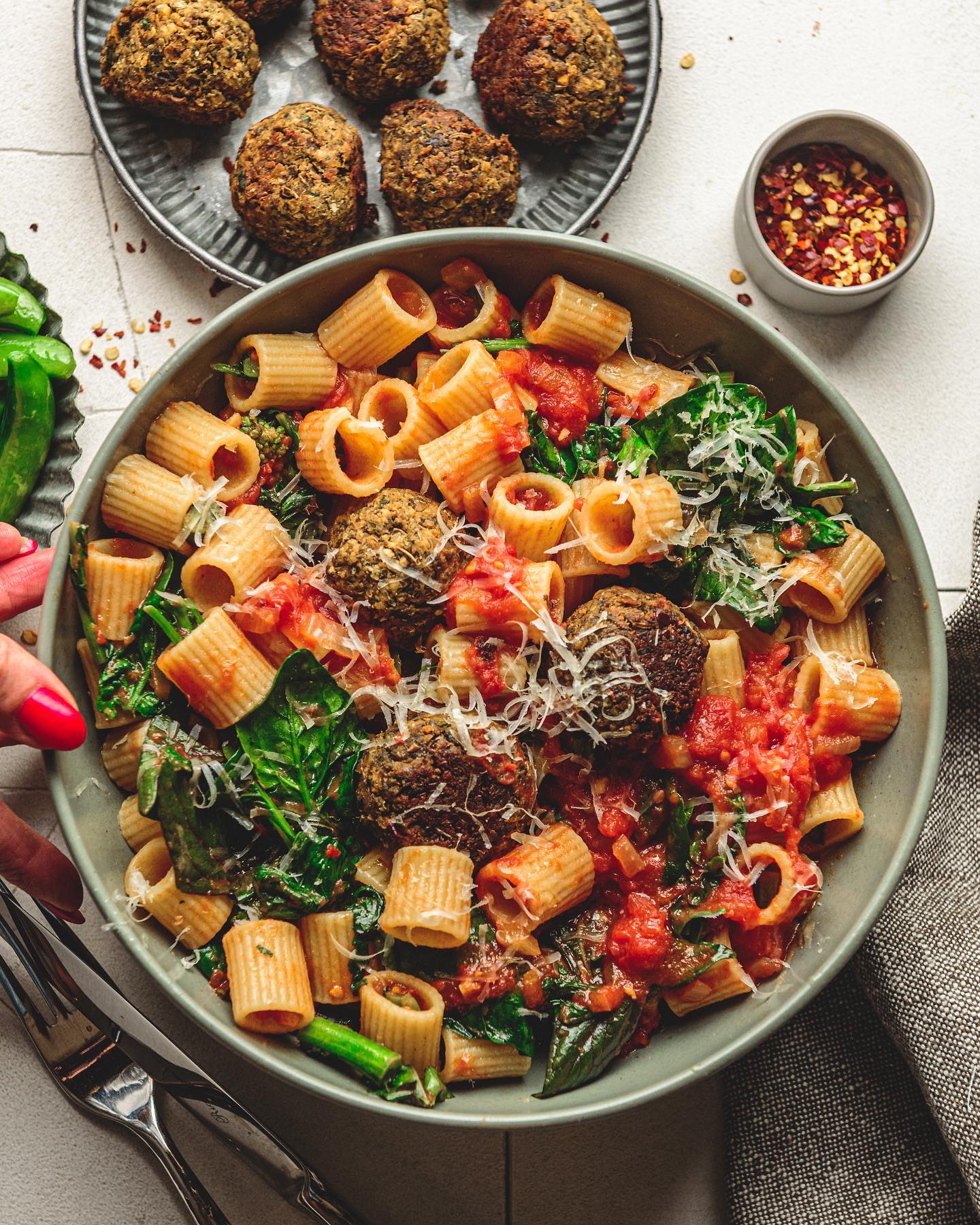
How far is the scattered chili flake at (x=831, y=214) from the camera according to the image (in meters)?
3.79

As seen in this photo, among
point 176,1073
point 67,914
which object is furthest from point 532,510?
point 176,1073

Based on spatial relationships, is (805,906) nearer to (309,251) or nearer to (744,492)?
(744,492)

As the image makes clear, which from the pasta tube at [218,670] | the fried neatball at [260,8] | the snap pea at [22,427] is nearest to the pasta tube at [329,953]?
the pasta tube at [218,670]

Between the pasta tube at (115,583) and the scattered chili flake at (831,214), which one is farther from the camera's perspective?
the scattered chili flake at (831,214)

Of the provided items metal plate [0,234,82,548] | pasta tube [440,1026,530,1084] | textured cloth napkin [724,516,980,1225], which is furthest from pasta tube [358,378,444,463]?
textured cloth napkin [724,516,980,1225]

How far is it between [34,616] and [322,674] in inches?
51.7

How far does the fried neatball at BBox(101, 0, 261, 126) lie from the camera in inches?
134

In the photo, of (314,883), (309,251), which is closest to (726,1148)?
(314,883)

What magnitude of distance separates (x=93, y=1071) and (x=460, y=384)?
98.3 inches

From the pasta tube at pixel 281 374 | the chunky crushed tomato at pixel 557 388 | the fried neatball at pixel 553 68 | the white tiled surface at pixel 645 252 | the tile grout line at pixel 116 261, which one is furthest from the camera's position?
the tile grout line at pixel 116 261

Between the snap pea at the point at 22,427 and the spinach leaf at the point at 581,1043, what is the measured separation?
2.39 metres

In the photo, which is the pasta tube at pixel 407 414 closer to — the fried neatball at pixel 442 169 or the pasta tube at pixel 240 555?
the pasta tube at pixel 240 555

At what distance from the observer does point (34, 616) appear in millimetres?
3727

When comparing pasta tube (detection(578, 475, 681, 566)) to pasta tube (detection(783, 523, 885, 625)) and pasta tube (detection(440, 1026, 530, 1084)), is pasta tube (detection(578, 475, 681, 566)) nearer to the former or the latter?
pasta tube (detection(783, 523, 885, 625))
